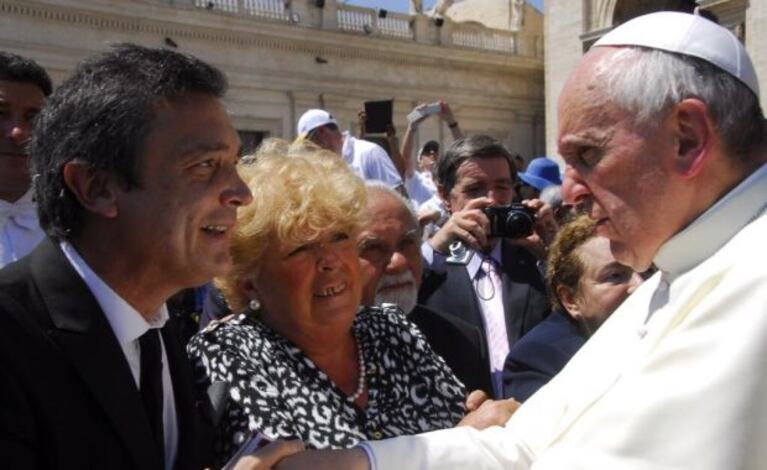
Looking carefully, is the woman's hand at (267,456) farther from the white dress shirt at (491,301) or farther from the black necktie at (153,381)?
the white dress shirt at (491,301)

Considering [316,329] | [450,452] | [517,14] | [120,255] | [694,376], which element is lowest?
[450,452]

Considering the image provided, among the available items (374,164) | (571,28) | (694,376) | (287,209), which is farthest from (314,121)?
(571,28)

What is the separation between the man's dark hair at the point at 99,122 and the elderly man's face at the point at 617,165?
898 millimetres

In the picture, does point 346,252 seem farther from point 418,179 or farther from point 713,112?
point 418,179

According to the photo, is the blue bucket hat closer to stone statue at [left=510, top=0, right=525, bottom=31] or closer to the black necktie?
the black necktie

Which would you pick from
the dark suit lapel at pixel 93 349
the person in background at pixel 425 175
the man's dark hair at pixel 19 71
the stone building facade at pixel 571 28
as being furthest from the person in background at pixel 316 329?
the stone building facade at pixel 571 28

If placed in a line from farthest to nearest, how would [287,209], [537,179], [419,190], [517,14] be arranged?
[517,14] < [419,190] < [537,179] < [287,209]

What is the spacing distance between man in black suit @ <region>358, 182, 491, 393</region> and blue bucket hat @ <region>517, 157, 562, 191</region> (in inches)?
141

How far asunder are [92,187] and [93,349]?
1.17 ft

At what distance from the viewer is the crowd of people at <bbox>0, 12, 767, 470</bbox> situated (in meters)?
1.73

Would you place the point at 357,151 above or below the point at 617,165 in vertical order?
below

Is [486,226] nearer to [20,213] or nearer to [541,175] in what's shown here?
Answer: [20,213]

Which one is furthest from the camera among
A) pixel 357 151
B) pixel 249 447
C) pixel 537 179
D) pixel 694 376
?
pixel 357 151

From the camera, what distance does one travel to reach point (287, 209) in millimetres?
2613
